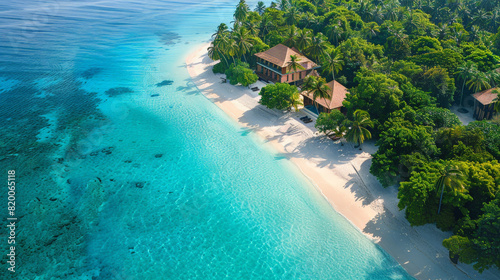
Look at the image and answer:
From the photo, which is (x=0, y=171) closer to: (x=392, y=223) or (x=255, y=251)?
(x=255, y=251)

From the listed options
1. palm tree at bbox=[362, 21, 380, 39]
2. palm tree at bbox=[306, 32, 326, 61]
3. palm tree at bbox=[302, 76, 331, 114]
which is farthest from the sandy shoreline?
palm tree at bbox=[362, 21, 380, 39]

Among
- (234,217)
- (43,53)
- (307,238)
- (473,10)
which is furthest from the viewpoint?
(43,53)

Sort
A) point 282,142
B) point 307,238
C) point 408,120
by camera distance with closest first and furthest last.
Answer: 1. point 307,238
2. point 408,120
3. point 282,142

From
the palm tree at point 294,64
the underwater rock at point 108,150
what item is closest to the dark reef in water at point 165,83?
the underwater rock at point 108,150

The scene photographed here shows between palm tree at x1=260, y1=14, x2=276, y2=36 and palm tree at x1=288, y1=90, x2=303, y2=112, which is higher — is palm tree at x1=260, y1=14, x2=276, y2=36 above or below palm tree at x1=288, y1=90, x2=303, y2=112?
above

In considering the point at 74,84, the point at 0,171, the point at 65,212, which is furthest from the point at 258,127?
the point at 74,84

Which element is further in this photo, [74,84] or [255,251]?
[74,84]

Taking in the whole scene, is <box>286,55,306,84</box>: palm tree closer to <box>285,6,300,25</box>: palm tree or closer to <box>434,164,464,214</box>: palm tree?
<box>285,6,300,25</box>: palm tree

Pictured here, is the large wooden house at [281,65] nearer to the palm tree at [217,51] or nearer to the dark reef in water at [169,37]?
the palm tree at [217,51]
